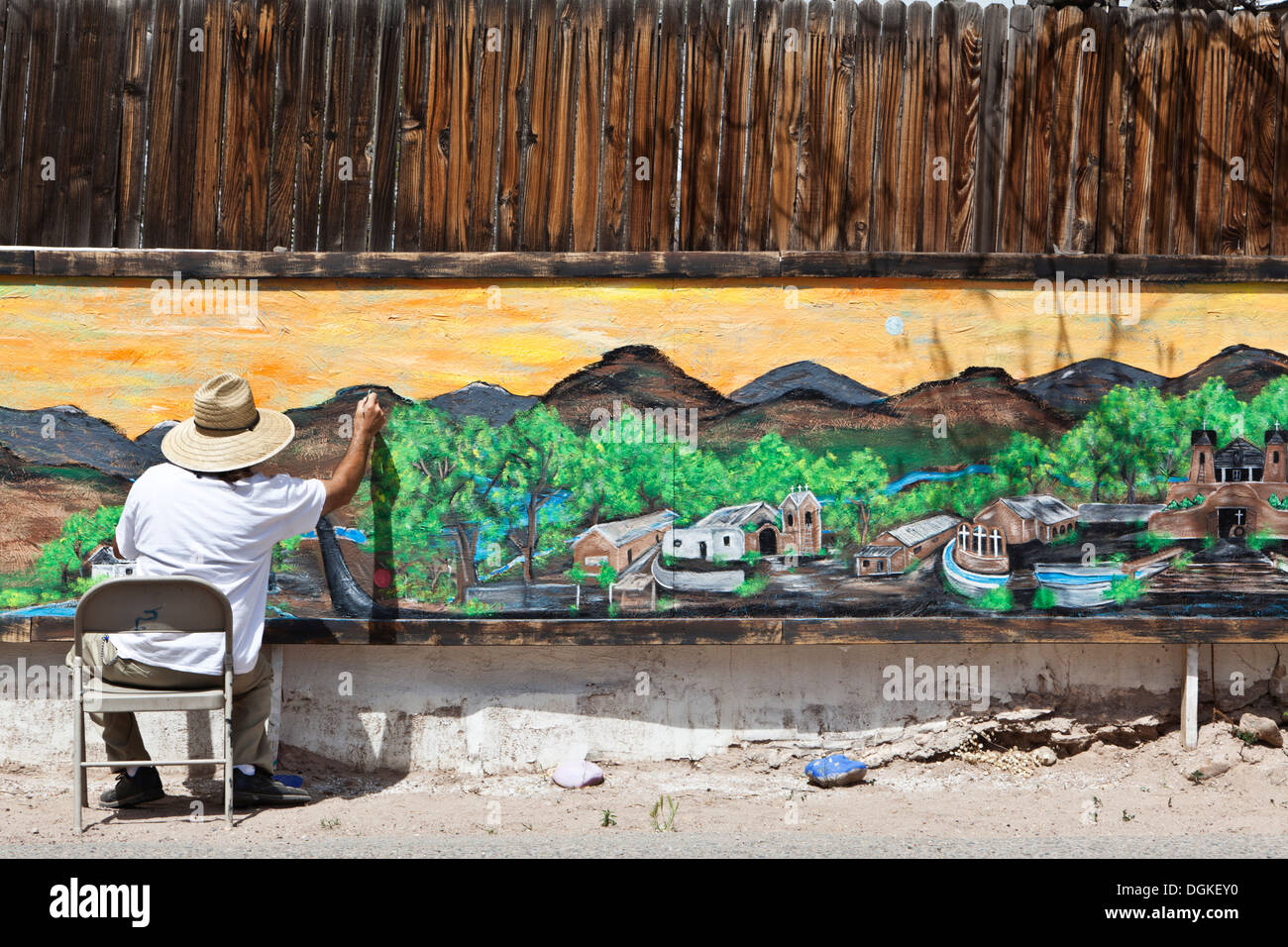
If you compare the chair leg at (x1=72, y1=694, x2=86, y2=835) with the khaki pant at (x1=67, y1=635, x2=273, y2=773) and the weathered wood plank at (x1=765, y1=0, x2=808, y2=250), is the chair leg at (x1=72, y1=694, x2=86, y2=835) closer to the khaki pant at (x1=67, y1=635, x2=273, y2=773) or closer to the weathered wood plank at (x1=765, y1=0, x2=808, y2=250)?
the khaki pant at (x1=67, y1=635, x2=273, y2=773)

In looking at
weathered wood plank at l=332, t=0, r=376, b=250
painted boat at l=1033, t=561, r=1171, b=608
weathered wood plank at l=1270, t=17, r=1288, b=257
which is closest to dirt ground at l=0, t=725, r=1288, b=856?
painted boat at l=1033, t=561, r=1171, b=608

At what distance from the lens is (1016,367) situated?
5.74 m

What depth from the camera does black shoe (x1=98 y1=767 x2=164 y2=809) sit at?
5137 millimetres

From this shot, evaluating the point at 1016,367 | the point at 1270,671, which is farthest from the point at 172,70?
the point at 1270,671

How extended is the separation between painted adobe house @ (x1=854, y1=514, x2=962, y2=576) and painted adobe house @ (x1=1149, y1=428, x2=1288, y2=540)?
103 centimetres

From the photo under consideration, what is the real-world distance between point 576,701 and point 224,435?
200cm

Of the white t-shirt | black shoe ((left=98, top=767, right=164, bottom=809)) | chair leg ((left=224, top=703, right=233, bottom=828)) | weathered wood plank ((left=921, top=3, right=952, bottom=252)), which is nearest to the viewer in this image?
chair leg ((left=224, top=703, right=233, bottom=828))

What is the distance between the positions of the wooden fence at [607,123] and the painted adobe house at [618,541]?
1.34m

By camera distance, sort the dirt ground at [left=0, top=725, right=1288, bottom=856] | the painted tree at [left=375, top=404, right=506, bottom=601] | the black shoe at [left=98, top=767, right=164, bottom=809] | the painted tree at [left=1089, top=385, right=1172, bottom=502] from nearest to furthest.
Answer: the dirt ground at [left=0, top=725, right=1288, bottom=856] → the black shoe at [left=98, top=767, right=164, bottom=809] → the painted tree at [left=375, top=404, right=506, bottom=601] → the painted tree at [left=1089, top=385, right=1172, bottom=502]

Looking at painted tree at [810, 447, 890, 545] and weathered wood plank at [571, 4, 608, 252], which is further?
weathered wood plank at [571, 4, 608, 252]

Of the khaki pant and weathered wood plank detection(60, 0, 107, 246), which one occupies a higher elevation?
weathered wood plank detection(60, 0, 107, 246)

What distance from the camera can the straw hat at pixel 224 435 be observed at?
5.18 metres

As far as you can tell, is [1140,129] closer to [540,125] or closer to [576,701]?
[540,125]

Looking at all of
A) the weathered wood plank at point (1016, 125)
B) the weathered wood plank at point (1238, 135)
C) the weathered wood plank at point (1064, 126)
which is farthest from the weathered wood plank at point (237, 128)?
the weathered wood plank at point (1238, 135)
